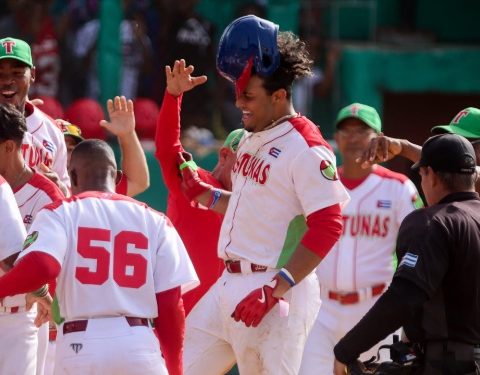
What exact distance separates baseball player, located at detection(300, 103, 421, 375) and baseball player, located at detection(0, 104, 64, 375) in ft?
7.94

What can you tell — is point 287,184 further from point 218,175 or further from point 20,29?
point 20,29

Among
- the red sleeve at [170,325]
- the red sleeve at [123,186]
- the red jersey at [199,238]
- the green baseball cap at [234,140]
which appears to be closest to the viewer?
the red sleeve at [170,325]

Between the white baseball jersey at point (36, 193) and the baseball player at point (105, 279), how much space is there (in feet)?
3.48

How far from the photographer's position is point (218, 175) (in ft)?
24.0

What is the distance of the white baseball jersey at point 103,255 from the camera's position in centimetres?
528

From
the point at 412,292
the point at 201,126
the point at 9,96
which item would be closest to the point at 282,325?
the point at 412,292

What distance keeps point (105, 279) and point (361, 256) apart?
10.9 ft

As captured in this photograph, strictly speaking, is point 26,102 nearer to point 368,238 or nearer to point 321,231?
point 321,231

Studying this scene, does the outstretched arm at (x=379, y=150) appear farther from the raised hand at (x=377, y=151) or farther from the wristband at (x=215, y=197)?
the wristband at (x=215, y=197)

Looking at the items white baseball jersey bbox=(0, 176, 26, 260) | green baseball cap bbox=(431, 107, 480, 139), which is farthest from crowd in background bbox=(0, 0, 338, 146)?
white baseball jersey bbox=(0, 176, 26, 260)

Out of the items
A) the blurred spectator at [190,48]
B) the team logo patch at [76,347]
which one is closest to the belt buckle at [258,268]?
the team logo patch at [76,347]

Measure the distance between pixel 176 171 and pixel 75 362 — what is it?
64.7 inches

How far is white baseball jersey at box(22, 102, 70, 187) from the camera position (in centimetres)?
707

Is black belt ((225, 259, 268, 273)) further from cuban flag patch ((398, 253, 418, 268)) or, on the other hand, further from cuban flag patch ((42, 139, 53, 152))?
cuban flag patch ((42, 139, 53, 152))
